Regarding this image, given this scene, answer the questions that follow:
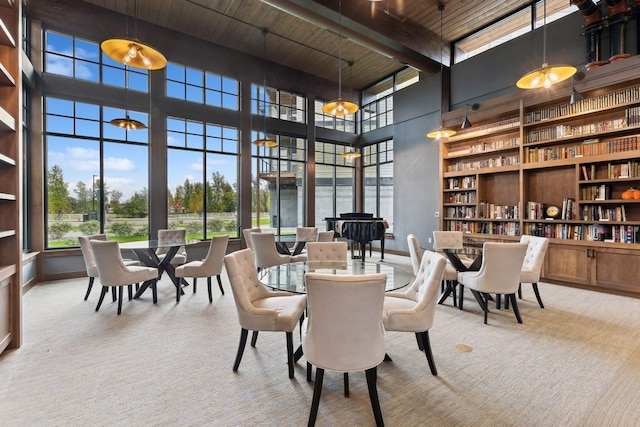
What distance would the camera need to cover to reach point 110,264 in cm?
374

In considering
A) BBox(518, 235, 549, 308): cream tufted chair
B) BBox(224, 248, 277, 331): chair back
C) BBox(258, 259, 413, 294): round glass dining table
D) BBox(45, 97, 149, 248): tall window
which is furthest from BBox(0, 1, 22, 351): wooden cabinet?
BBox(518, 235, 549, 308): cream tufted chair

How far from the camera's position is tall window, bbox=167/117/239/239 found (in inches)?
269

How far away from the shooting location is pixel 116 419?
6.21 ft

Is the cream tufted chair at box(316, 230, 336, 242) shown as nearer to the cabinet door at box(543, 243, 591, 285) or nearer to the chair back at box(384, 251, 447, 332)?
the chair back at box(384, 251, 447, 332)

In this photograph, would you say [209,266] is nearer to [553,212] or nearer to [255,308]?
[255,308]

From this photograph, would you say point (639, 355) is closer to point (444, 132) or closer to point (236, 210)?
point (444, 132)

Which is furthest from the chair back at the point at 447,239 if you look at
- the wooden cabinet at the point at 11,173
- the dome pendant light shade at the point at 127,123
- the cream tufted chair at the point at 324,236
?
the dome pendant light shade at the point at 127,123

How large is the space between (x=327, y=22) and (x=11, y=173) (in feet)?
16.1

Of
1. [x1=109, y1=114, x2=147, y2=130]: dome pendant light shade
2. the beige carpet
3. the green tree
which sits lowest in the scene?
the beige carpet

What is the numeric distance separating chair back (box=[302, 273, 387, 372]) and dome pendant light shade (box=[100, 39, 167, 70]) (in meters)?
3.14

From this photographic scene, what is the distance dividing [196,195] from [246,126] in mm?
2183

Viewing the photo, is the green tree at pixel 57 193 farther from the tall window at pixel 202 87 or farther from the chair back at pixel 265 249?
the chair back at pixel 265 249

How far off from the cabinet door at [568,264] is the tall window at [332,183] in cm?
562

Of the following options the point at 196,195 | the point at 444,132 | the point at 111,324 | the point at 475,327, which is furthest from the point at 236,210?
the point at 475,327
